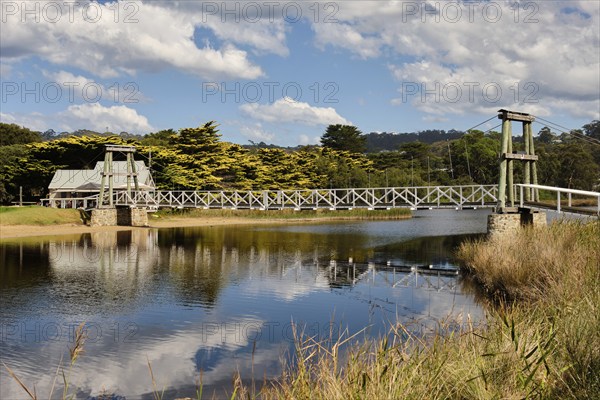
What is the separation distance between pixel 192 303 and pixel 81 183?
37169 millimetres

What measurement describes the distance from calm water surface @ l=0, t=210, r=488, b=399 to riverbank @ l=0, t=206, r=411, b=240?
24.8 ft

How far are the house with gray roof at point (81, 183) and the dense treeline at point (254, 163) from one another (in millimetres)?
2028

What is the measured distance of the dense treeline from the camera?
5041 cm

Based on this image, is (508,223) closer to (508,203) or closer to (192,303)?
(508,203)

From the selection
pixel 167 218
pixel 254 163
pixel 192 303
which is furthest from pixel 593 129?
pixel 192 303

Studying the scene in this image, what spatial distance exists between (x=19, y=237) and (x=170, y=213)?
1723cm

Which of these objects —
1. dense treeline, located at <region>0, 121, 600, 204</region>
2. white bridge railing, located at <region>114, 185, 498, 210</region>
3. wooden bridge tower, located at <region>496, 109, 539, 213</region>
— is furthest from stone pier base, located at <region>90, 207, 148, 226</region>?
wooden bridge tower, located at <region>496, 109, 539, 213</region>

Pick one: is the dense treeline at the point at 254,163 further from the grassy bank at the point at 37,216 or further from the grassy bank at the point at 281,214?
the grassy bank at the point at 37,216

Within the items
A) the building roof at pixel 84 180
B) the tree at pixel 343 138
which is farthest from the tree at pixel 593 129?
the building roof at pixel 84 180

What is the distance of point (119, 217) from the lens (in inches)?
1620

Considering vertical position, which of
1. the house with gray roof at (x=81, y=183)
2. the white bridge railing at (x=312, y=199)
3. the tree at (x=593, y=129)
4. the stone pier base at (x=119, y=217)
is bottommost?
the stone pier base at (x=119, y=217)

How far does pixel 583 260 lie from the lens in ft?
34.1

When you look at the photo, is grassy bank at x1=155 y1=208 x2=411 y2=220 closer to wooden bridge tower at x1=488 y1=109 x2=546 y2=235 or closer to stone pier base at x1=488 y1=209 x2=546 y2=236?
wooden bridge tower at x1=488 y1=109 x2=546 y2=235

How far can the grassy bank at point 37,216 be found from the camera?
119 ft
